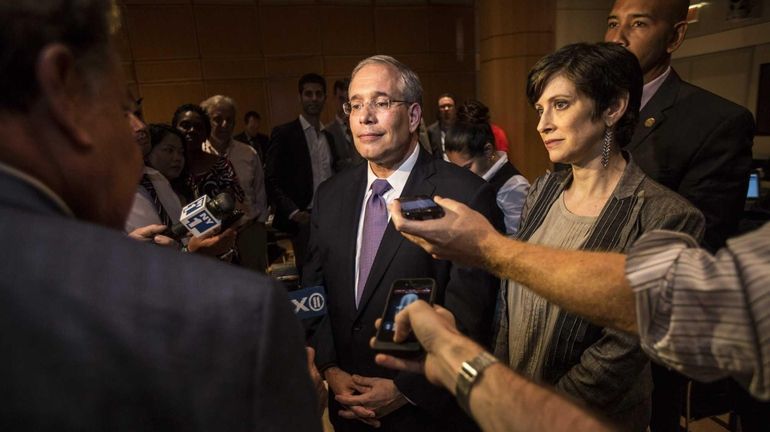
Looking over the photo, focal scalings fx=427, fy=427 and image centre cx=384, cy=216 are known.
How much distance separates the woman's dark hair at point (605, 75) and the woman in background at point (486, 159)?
3.70 ft

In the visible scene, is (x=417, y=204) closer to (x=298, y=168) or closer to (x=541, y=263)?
(x=541, y=263)

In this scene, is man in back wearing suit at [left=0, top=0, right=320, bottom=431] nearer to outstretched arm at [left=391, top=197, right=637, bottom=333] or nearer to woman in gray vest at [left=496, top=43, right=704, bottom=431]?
outstretched arm at [left=391, top=197, right=637, bottom=333]

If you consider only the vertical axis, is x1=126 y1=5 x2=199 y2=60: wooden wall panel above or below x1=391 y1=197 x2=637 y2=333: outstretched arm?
above

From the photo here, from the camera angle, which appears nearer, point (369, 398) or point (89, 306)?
point (89, 306)

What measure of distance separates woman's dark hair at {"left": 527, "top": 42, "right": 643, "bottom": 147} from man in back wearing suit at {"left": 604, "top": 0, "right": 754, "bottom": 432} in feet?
1.31

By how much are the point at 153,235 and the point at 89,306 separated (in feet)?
4.77

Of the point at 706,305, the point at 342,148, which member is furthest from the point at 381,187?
the point at 342,148

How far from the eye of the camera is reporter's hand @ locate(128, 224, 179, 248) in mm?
1693

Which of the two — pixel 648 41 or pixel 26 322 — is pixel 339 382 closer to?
pixel 26 322

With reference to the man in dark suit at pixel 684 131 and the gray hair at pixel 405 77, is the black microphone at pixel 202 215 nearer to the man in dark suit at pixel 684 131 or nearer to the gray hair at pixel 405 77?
the gray hair at pixel 405 77

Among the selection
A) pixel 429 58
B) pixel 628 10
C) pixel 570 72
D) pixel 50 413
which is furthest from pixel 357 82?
pixel 429 58

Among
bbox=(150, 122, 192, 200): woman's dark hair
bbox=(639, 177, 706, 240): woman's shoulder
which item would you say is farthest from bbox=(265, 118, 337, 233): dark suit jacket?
bbox=(639, 177, 706, 240): woman's shoulder

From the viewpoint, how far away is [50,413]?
0.43 meters

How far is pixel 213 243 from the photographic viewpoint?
2061 millimetres
